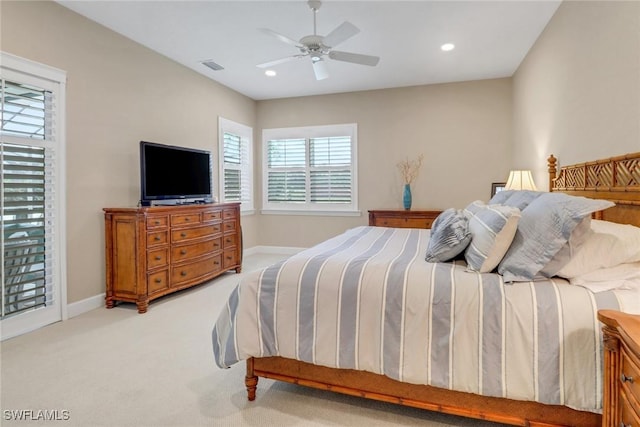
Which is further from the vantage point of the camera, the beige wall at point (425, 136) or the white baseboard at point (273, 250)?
the white baseboard at point (273, 250)

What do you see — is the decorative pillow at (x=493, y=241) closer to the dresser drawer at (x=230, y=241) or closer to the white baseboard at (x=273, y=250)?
the dresser drawer at (x=230, y=241)

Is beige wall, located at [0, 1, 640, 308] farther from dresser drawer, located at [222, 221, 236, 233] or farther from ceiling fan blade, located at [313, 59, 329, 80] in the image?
ceiling fan blade, located at [313, 59, 329, 80]

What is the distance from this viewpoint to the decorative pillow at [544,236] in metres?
1.46

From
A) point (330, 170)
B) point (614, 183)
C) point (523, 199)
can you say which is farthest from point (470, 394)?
point (330, 170)

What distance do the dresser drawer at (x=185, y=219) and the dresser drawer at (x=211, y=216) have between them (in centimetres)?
11

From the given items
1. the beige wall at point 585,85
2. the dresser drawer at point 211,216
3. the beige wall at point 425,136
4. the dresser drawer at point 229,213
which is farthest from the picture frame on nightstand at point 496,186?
the dresser drawer at point 211,216

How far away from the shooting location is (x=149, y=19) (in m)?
3.27

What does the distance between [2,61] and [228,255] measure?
2.85 metres

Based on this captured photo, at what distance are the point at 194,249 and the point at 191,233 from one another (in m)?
0.19

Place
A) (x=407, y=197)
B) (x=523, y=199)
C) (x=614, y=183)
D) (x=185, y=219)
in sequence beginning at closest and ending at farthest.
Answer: (x=614, y=183), (x=523, y=199), (x=185, y=219), (x=407, y=197)

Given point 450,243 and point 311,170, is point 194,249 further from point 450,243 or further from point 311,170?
point 450,243

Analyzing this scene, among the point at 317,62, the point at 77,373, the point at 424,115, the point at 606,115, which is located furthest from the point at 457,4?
the point at 77,373

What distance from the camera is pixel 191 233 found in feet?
12.4

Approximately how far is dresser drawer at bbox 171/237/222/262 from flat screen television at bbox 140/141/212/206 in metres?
0.56
